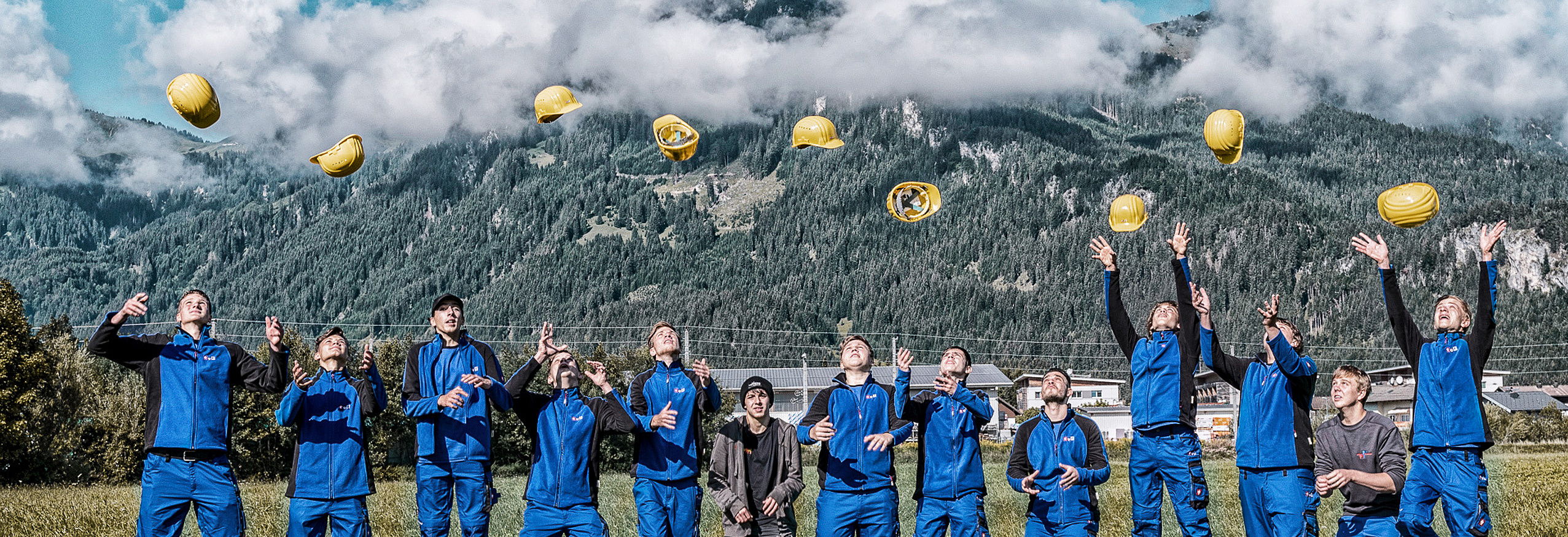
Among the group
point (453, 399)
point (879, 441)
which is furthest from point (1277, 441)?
point (453, 399)

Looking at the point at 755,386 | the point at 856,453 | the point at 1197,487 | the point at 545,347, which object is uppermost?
the point at 545,347

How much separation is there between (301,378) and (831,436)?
14.5ft

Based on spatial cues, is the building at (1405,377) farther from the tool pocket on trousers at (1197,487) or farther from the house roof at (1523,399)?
the tool pocket on trousers at (1197,487)

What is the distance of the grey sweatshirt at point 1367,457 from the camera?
354 inches

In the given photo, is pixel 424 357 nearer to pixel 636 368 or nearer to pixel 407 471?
pixel 407 471

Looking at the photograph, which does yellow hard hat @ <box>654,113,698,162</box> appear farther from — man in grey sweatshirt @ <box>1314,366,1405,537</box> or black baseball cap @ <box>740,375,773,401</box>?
man in grey sweatshirt @ <box>1314,366,1405,537</box>

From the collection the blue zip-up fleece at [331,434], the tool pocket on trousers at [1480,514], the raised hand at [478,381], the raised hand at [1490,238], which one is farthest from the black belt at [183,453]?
the raised hand at [1490,238]

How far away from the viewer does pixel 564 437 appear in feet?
32.8

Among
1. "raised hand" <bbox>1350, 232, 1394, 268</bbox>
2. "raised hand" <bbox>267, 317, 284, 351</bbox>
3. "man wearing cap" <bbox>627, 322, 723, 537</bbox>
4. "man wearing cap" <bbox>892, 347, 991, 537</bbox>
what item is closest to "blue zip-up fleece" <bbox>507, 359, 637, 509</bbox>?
"man wearing cap" <bbox>627, 322, 723, 537</bbox>

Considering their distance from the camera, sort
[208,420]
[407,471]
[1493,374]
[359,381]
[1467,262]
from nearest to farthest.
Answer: [208,420], [359,381], [407,471], [1493,374], [1467,262]

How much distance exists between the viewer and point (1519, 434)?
56.3 m

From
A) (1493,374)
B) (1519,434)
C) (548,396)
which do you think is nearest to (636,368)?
(1519,434)

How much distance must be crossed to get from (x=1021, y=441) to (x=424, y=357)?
541cm

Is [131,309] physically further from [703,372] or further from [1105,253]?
[1105,253]
